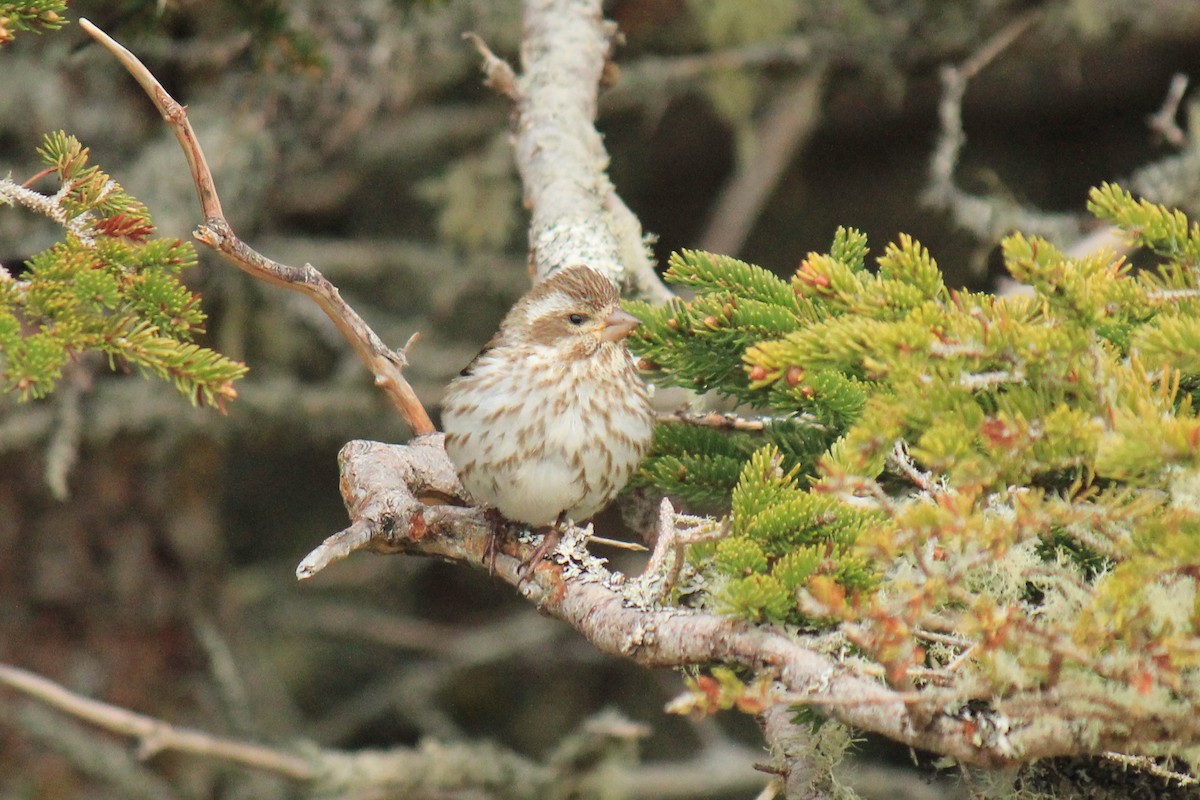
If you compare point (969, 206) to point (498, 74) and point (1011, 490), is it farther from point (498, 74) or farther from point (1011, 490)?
point (1011, 490)

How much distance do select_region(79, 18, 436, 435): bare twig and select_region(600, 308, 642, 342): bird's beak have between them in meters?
0.58

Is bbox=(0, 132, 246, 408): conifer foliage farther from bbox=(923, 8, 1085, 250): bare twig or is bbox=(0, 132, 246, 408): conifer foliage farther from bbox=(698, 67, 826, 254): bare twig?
bbox=(698, 67, 826, 254): bare twig

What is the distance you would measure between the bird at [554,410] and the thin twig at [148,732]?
1753mm

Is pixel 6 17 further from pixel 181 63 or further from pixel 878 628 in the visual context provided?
pixel 181 63

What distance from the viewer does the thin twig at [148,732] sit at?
4637 millimetres

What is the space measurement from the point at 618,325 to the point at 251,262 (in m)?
1.10

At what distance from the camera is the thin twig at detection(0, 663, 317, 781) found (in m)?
4.64

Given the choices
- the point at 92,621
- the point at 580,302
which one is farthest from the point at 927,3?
the point at 92,621

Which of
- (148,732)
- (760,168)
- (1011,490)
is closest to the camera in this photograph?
(1011,490)

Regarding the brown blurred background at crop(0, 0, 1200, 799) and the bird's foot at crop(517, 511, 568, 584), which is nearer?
the bird's foot at crop(517, 511, 568, 584)

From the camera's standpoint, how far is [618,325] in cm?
368

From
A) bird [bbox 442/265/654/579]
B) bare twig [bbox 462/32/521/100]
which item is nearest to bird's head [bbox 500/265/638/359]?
bird [bbox 442/265/654/579]

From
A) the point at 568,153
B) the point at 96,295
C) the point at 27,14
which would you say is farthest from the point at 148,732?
the point at 27,14

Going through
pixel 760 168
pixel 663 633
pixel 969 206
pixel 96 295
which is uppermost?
pixel 760 168
